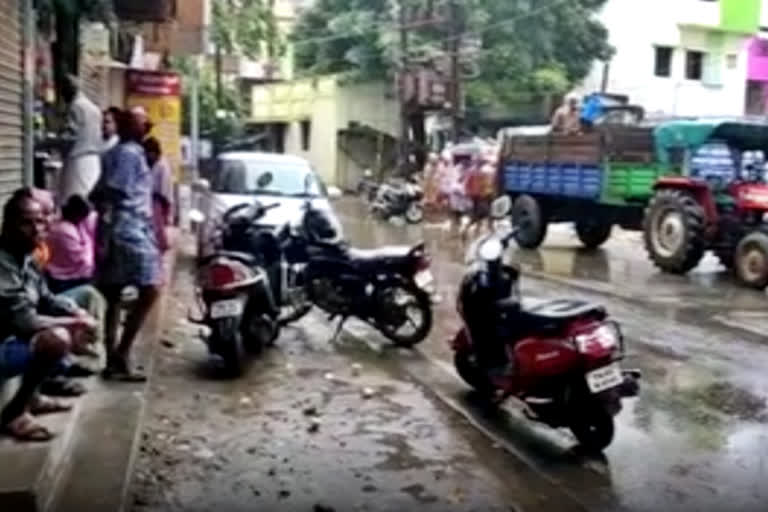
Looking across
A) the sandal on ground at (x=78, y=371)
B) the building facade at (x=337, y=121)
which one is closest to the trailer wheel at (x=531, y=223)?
the sandal on ground at (x=78, y=371)

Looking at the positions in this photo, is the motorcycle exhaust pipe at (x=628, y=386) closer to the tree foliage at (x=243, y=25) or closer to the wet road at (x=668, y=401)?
the wet road at (x=668, y=401)

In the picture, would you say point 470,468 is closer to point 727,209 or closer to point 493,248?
point 493,248

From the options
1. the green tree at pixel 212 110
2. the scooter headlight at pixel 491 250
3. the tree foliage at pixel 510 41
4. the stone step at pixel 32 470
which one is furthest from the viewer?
the green tree at pixel 212 110

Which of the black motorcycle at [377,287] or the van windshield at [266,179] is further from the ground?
the van windshield at [266,179]

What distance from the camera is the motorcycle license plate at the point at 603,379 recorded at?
224 inches

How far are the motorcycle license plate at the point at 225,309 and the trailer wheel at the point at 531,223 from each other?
Answer: 11262mm

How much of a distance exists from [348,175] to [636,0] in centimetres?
1089

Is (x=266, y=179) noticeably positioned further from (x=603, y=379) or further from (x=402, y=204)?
(x=402, y=204)

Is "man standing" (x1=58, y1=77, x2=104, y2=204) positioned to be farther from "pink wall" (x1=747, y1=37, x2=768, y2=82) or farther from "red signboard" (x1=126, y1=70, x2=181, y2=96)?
"pink wall" (x1=747, y1=37, x2=768, y2=82)

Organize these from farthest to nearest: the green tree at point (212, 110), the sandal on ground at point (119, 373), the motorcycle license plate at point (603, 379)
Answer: the green tree at point (212, 110) → the sandal on ground at point (119, 373) → the motorcycle license plate at point (603, 379)

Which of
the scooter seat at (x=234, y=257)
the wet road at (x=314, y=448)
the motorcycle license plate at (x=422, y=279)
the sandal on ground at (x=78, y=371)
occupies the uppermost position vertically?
the scooter seat at (x=234, y=257)

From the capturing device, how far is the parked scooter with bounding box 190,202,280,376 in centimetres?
748

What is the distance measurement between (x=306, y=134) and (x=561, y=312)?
111ft

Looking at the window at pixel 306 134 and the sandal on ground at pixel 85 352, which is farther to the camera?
the window at pixel 306 134
